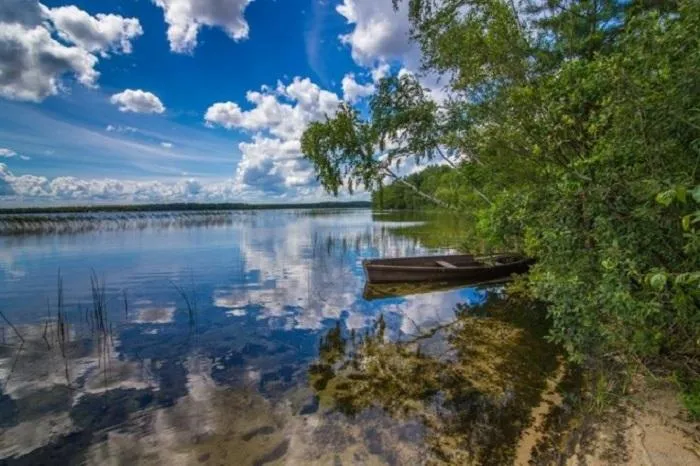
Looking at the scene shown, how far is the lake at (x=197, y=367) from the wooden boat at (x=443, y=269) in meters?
0.89

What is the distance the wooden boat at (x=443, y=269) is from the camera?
523 inches

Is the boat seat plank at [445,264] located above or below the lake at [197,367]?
above

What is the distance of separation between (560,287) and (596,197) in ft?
4.15

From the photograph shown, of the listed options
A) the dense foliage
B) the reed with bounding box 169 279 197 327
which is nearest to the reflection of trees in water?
the dense foliage

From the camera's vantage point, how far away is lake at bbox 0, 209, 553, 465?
455 cm

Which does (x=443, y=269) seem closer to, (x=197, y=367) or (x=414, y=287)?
(x=414, y=287)

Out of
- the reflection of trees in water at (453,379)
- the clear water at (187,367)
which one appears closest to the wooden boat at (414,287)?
the clear water at (187,367)

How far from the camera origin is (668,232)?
3.11 meters

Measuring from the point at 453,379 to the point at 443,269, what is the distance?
24.5ft

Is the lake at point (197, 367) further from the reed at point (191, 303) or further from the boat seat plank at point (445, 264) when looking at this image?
the boat seat plank at point (445, 264)

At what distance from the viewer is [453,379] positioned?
6176mm

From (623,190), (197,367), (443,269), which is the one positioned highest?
(623,190)

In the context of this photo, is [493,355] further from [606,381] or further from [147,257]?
[147,257]

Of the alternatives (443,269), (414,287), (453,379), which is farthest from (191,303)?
(443,269)
